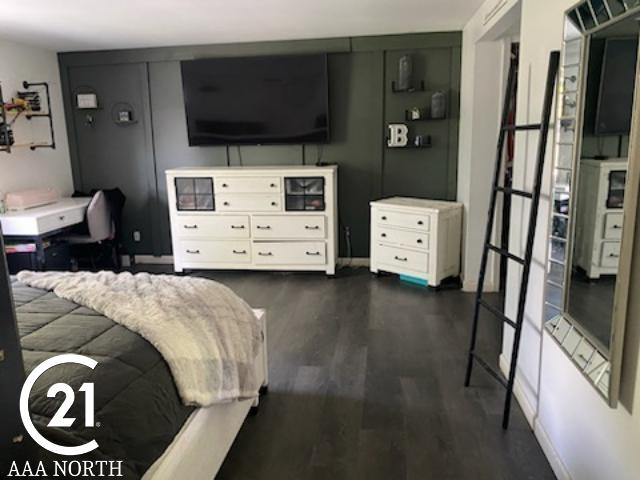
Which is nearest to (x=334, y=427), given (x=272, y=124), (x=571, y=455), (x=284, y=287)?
(x=571, y=455)

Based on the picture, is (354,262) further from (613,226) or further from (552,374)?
Result: (613,226)

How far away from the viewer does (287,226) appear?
4812 millimetres

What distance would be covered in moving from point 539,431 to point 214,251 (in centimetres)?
350

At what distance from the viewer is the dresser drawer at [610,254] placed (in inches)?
61.3

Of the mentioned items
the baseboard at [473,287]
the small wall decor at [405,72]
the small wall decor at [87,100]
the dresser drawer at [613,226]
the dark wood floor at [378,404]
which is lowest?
the dark wood floor at [378,404]

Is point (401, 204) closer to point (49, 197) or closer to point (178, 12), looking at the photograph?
point (178, 12)

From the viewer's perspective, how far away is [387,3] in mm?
3633

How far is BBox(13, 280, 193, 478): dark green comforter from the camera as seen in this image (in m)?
1.30

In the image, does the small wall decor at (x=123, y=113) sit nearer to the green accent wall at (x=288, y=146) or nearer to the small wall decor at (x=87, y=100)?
the green accent wall at (x=288, y=146)

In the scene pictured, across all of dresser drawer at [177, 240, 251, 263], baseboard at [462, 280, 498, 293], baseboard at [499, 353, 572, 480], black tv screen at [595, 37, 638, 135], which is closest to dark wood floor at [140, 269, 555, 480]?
baseboard at [499, 353, 572, 480]

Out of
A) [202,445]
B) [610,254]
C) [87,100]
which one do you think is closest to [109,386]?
[202,445]

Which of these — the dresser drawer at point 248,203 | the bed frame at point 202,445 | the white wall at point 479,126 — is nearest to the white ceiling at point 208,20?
the white wall at point 479,126

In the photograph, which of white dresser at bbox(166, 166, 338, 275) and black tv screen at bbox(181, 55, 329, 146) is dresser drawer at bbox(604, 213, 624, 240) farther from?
black tv screen at bbox(181, 55, 329, 146)

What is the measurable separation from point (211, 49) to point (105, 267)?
102 inches
